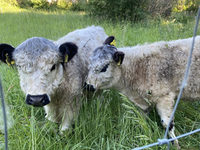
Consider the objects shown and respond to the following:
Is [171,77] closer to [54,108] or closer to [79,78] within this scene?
[79,78]

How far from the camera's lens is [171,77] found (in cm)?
289

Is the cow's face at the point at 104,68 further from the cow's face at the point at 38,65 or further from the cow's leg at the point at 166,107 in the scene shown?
the cow's leg at the point at 166,107

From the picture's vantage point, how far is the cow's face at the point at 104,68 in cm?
296

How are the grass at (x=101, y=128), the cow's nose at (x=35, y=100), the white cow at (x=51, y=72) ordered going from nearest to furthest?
the cow's nose at (x=35, y=100)
the white cow at (x=51, y=72)
the grass at (x=101, y=128)

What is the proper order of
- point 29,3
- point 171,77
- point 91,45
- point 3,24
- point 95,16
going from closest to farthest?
point 171,77, point 91,45, point 3,24, point 95,16, point 29,3

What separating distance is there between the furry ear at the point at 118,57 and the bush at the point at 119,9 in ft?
29.2

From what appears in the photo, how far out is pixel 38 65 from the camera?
238cm

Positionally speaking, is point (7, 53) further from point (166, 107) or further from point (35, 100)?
point (166, 107)

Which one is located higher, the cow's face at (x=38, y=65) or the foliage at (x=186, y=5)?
the foliage at (x=186, y=5)

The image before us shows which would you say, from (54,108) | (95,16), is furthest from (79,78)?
(95,16)

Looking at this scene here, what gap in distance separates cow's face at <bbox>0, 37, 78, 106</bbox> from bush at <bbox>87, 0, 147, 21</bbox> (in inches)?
367

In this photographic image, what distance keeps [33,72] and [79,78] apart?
0.84 m

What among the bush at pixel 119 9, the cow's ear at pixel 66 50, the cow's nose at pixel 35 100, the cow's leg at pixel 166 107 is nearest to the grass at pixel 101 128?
the cow's leg at pixel 166 107

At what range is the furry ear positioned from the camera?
2.88 m
